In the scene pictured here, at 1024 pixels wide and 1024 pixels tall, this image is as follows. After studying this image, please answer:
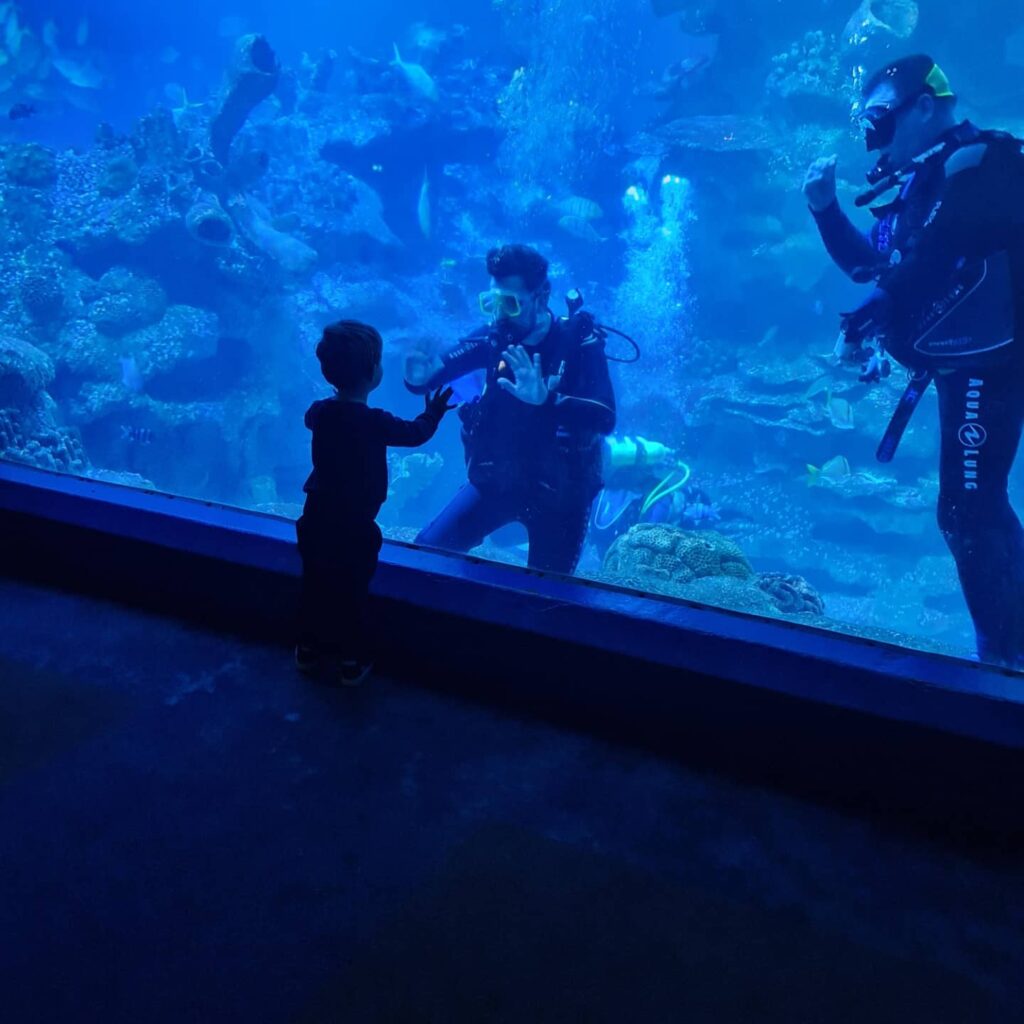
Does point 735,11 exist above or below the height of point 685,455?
above

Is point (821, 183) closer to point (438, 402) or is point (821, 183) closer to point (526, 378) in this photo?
point (526, 378)

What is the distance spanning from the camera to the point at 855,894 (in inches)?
58.1

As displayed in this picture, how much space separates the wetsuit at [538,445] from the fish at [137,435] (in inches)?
401

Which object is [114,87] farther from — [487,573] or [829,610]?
[487,573]

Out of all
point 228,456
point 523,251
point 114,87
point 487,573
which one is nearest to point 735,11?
point 228,456

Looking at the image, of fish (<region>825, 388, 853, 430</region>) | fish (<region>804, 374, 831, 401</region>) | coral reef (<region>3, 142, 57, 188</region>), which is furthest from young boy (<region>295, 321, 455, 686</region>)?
coral reef (<region>3, 142, 57, 188</region>)

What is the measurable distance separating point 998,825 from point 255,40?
19.9 metres

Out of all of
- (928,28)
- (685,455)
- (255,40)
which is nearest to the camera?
(255,40)

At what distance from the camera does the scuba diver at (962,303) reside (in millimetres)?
3656

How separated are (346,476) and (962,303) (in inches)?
136

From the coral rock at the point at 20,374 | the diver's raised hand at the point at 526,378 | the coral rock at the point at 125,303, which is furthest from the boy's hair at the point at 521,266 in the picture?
the coral rock at the point at 125,303

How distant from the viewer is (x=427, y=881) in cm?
146

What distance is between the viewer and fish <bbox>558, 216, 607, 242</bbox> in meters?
22.1

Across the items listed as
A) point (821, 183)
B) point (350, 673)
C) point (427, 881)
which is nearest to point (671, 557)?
point (821, 183)
